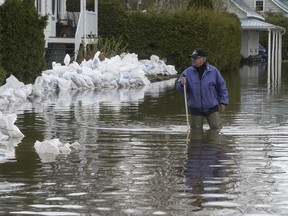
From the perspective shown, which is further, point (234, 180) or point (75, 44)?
point (75, 44)

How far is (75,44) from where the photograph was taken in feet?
121

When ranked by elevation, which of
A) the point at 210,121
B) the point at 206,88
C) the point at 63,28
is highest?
the point at 63,28

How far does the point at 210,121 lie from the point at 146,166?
3.93 m

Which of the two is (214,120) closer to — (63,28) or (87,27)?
(87,27)

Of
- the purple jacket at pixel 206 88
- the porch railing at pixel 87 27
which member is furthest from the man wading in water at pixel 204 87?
the porch railing at pixel 87 27

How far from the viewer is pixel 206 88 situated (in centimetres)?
1484

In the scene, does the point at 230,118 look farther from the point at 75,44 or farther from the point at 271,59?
the point at 271,59

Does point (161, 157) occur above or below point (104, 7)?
below

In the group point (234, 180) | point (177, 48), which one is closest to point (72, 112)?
point (234, 180)

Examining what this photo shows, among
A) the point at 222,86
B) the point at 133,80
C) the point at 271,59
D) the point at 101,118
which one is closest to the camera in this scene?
the point at 222,86

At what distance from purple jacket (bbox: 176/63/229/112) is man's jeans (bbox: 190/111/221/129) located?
26cm

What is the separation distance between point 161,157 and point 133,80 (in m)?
17.8

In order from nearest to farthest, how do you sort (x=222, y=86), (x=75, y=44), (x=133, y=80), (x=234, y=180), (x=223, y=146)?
1. (x=234, y=180)
2. (x=223, y=146)
3. (x=222, y=86)
4. (x=133, y=80)
5. (x=75, y=44)

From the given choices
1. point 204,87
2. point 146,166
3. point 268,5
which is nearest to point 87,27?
point 204,87
